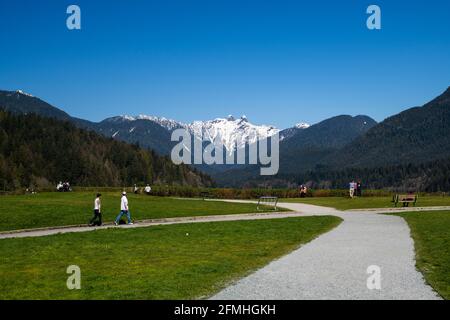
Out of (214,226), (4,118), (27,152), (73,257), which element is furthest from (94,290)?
(4,118)

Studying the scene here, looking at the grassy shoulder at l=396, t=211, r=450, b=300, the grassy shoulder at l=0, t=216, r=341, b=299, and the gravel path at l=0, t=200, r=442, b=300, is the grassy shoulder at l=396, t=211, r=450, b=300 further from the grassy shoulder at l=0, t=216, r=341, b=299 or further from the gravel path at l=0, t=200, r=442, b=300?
the grassy shoulder at l=0, t=216, r=341, b=299

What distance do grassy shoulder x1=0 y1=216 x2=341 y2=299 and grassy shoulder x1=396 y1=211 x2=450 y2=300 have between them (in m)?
4.68

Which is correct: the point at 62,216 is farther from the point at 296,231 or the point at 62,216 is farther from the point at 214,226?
the point at 296,231

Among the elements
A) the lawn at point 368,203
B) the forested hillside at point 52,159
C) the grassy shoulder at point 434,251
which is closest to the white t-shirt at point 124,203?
the grassy shoulder at point 434,251

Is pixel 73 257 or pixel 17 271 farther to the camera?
pixel 73 257

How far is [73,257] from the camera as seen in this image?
57.7 ft

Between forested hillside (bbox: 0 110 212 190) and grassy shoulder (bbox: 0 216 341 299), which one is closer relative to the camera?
grassy shoulder (bbox: 0 216 341 299)

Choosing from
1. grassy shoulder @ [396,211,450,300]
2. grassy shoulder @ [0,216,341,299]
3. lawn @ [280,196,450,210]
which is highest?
lawn @ [280,196,450,210]

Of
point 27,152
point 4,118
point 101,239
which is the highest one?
point 4,118

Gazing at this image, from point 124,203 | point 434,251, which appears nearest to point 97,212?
point 124,203

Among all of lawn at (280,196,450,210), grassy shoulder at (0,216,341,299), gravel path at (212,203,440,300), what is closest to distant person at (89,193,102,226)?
grassy shoulder at (0,216,341,299)

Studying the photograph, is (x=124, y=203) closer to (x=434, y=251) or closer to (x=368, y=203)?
(x=434, y=251)

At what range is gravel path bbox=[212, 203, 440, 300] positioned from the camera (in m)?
11.6
